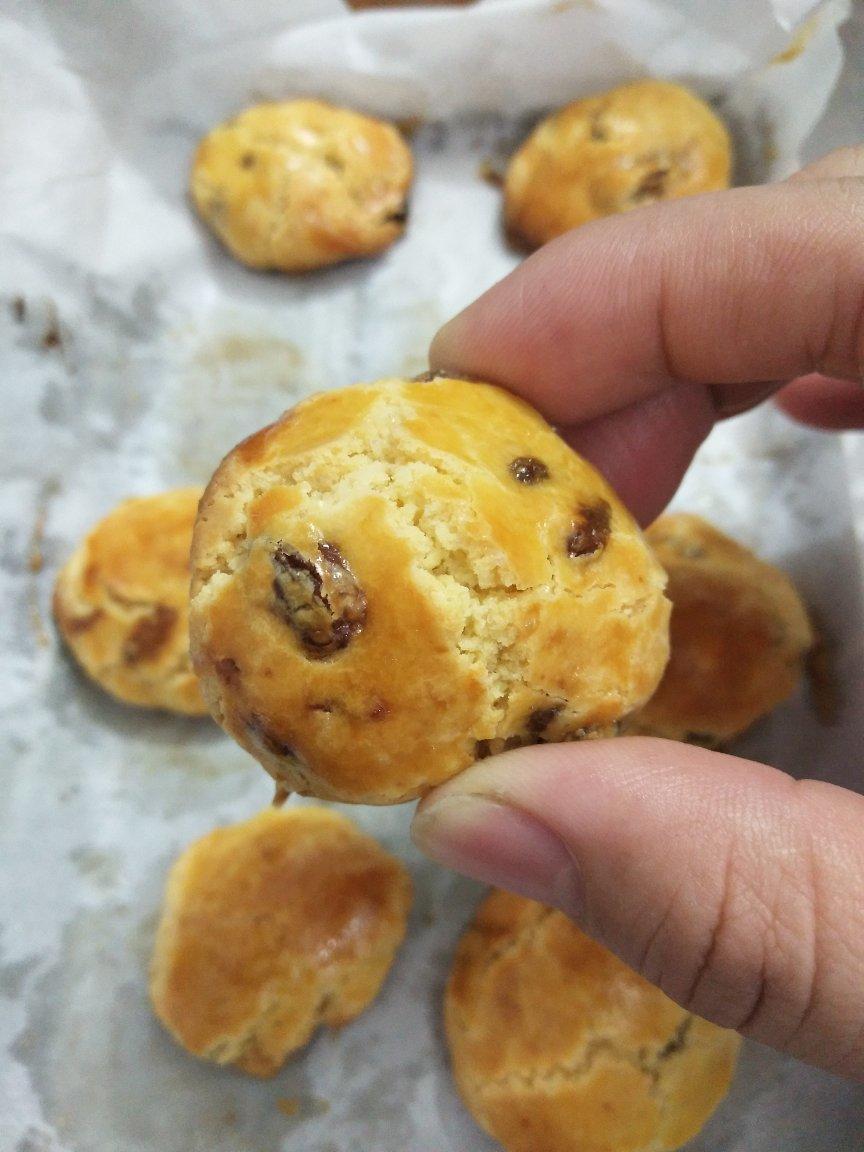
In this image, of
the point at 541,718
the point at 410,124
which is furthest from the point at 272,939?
the point at 410,124

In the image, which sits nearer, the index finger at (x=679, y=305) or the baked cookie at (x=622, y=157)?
the index finger at (x=679, y=305)

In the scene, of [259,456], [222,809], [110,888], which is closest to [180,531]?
[222,809]

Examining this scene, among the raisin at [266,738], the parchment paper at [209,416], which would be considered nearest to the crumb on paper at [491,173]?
the parchment paper at [209,416]

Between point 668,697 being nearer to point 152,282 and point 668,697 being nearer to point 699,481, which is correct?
point 699,481

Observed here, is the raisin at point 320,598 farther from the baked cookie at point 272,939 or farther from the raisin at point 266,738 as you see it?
the baked cookie at point 272,939

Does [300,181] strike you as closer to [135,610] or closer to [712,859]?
[135,610]

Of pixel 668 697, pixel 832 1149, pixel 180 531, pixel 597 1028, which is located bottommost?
pixel 832 1149

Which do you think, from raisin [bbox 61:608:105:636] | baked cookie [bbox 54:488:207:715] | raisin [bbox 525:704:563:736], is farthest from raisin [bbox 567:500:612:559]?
raisin [bbox 61:608:105:636]
